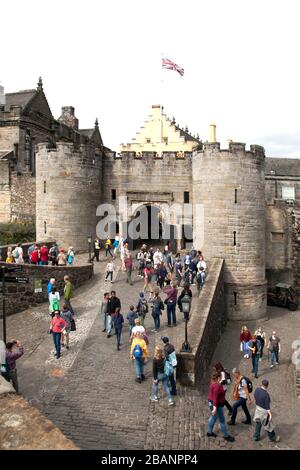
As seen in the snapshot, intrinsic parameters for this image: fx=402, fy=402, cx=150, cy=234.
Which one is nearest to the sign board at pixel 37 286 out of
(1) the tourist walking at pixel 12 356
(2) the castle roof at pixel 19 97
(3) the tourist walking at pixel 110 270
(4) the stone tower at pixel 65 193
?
(3) the tourist walking at pixel 110 270

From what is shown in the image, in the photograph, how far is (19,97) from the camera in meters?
34.8

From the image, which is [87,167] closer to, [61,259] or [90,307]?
[61,259]

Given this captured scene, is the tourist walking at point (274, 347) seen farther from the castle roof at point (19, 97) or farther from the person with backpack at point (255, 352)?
the castle roof at point (19, 97)

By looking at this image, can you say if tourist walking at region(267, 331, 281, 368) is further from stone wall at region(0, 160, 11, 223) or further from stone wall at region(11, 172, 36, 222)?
stone wall at region(0, 160, 11, 223)

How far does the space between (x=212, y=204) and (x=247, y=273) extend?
159 inches

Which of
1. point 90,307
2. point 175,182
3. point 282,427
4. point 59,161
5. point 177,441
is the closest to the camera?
point 177,441

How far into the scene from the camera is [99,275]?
1894 cm

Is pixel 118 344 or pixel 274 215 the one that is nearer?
pixel 118 344

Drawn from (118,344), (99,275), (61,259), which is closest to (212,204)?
(99,275)

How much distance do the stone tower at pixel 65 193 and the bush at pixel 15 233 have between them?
4.24 meters

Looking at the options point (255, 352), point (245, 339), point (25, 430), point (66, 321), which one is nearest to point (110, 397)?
point (66, 321)

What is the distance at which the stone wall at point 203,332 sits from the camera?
33.0ft

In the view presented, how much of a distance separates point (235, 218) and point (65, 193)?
9.38 m

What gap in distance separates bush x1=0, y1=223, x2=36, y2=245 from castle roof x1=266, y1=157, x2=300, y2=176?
2775 centimetres
